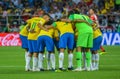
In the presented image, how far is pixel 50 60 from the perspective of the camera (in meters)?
21.6

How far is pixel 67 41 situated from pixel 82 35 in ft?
1.93

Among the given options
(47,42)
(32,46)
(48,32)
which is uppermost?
(48,32)

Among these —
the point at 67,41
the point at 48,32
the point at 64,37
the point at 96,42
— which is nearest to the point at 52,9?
the point at 96,42

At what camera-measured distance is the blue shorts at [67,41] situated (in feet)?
67.9

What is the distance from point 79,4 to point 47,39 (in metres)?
22.2

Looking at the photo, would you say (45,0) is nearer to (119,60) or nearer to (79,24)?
(119,60)

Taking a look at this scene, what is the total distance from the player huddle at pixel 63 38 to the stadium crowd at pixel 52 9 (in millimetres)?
18423

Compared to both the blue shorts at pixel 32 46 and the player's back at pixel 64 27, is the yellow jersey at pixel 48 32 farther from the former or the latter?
the blue shorts at pixel 32 46

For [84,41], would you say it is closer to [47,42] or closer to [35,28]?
[47,42]

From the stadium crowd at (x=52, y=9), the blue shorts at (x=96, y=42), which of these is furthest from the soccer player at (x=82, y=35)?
the stadium crowd at (x=52, y=9)

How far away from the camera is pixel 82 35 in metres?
20.9

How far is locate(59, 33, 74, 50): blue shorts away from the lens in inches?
814

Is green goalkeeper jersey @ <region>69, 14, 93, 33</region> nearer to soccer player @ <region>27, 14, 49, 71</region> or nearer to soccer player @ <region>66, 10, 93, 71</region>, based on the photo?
soccer player @ <region>66, 10, 93, 71</region>

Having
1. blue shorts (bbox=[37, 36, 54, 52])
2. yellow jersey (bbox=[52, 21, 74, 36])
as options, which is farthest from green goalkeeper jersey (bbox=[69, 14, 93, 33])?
blue shorts (bbox=[37, 36, 54, 52])
